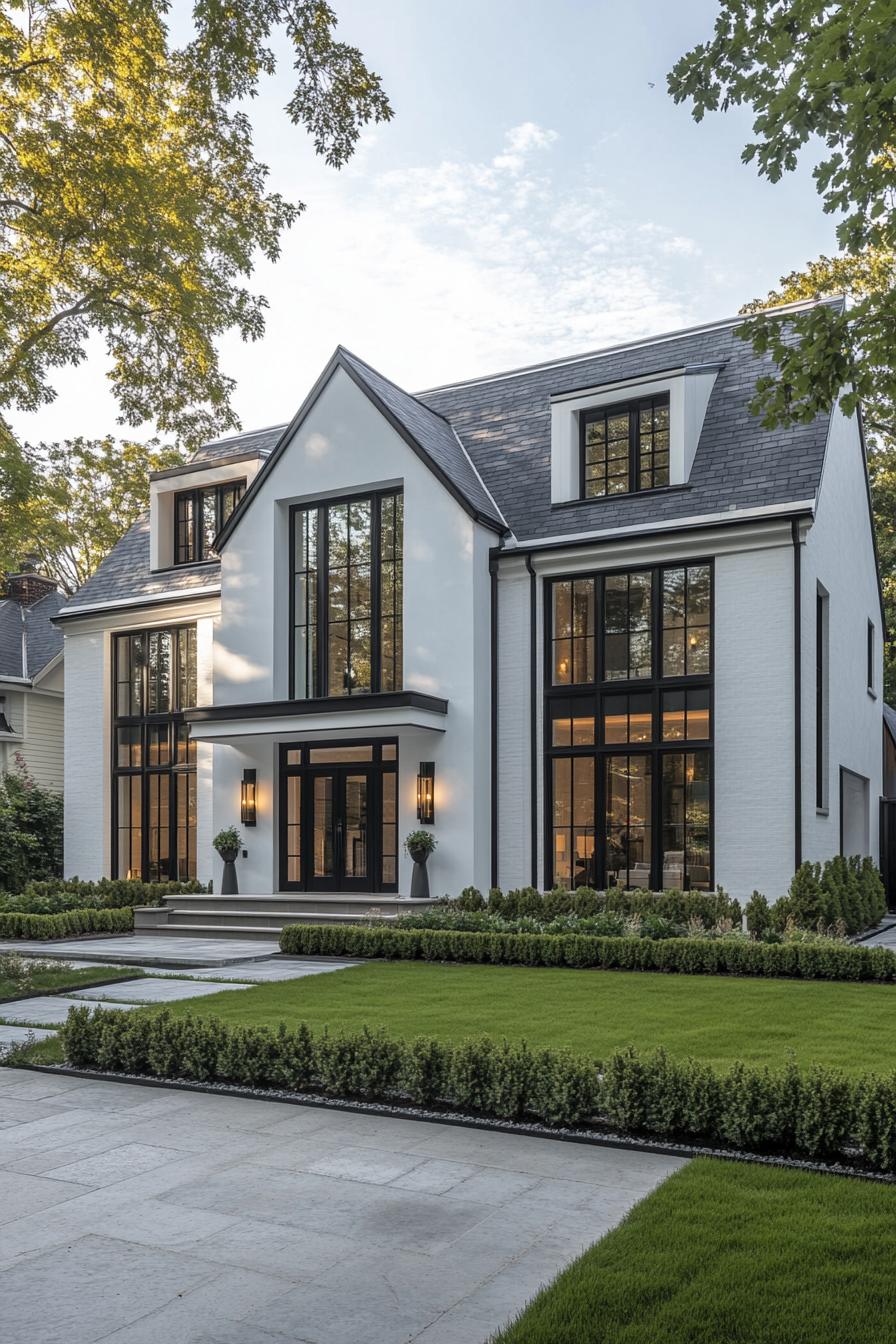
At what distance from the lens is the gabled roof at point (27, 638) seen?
90.1 ft

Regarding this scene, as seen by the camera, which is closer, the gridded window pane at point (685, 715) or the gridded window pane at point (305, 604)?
the gridded window pane at point (685, 715)

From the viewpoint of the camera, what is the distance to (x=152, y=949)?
15430 millimetres

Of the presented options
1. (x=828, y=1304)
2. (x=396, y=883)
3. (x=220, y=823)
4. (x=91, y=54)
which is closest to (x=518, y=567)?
(x=396, y=883)

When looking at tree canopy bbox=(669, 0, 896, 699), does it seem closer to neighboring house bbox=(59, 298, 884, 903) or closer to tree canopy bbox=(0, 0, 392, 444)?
tree canopy bbox=(0, 0, 392, 444)

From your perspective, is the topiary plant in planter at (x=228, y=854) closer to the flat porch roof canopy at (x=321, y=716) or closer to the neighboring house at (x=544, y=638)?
the neighboring house at (x=544, y=638)

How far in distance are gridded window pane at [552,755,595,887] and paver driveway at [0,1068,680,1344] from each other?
10.7m

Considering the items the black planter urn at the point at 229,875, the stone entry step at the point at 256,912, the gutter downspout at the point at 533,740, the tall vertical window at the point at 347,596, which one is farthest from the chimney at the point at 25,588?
the gutter downspout at the point at 533,740

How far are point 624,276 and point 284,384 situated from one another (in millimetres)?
8024

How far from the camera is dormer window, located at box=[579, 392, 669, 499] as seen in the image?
1778cm

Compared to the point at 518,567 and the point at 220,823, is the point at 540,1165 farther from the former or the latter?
the point at 220,823

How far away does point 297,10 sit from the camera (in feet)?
32.0

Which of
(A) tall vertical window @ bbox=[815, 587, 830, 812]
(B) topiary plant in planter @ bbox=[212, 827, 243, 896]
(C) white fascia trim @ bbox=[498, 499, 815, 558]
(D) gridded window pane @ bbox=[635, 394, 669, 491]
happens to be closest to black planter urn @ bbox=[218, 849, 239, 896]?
(B) topiary plant in planter @ bbox=[212, 827, 243, 896]

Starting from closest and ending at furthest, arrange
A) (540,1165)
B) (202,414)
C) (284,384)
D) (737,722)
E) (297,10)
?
1. (540,1165)
2. (297,10)
3. (737,722)
4. (202,414)
5. (284,384)

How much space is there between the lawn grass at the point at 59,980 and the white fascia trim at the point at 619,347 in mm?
13380
